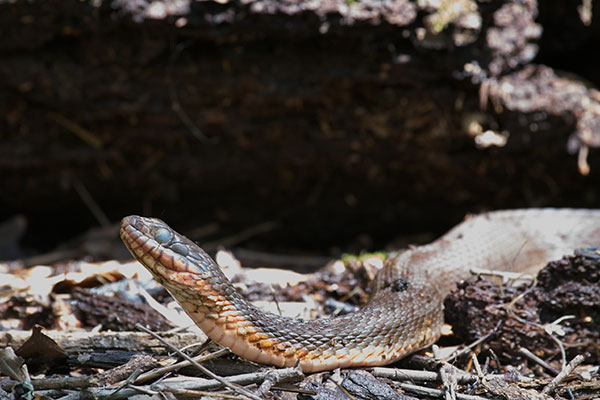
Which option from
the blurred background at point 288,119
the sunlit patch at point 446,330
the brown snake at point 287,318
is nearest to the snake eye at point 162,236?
the brown snake at point 287,318

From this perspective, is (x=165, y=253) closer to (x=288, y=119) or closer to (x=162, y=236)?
(x=162, y=236)

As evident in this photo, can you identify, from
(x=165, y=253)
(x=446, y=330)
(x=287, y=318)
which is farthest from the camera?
(x=446, y=330)

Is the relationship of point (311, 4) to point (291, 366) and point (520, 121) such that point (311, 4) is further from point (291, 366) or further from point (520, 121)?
point (291, 366)

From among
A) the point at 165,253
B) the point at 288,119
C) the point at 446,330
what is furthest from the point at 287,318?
the point at 288,119

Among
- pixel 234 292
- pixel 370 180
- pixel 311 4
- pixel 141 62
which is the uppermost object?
pixel 311 4

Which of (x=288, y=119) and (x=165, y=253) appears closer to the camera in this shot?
(x=165, y=253)

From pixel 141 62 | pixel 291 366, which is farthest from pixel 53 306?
pixel 141 62

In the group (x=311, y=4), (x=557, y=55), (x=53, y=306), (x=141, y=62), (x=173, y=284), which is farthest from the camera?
(x=557, y=55)
